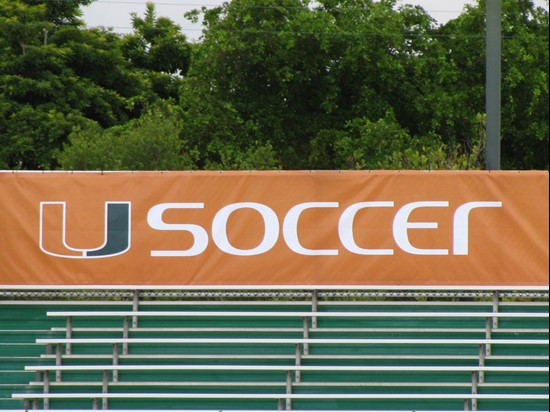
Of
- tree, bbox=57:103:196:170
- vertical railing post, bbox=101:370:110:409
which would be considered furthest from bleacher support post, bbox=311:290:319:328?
tree, bbox=57:103:196:170

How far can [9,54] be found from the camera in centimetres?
3775

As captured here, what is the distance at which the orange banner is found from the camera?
30.8 ft

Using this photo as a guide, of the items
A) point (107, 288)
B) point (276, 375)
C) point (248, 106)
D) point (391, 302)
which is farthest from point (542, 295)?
point (248, 106)

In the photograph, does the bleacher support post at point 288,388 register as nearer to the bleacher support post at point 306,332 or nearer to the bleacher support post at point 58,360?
the bleacher support post at point 306,332

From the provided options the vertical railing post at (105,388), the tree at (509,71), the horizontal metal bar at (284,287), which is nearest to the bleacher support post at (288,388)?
the horizontal metal bar at (284,287)

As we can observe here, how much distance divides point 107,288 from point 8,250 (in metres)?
1.02

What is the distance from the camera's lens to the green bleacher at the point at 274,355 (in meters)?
9.38

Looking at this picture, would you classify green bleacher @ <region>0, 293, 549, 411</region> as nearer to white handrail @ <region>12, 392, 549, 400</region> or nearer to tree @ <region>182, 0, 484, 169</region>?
white handrail @ <region>12, 392, 549, 400</region>

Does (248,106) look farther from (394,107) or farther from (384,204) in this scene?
(384,204)

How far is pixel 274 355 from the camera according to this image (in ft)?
31.3

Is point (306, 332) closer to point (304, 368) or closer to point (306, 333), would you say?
point (306, 333)

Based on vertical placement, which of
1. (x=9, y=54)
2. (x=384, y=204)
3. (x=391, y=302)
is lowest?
(x=391, y=302)

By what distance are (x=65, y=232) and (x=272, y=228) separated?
198 centimetres

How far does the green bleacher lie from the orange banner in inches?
14.1
